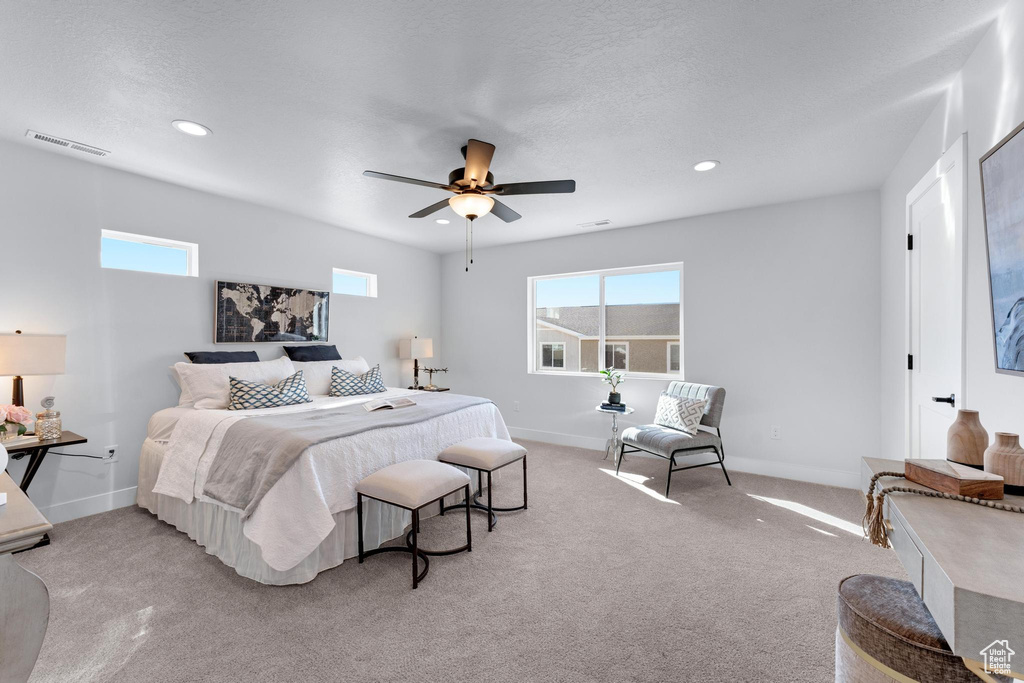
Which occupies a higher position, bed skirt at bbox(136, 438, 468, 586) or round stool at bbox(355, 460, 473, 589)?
round stool at bbox(355, 460, 473, 589)

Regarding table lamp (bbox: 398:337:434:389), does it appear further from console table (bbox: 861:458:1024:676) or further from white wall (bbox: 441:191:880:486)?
console table (bbox: 861:458:1024:676)

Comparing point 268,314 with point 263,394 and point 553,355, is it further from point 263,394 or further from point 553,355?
point 553,355

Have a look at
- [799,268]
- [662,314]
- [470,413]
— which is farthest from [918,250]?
[470,413]

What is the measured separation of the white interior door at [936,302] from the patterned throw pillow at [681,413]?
1424 mm

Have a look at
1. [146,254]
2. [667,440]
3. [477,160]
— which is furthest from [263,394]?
[667,440]

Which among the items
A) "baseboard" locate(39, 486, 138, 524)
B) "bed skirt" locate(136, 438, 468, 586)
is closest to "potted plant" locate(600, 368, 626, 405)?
"bed skirt" locate(136, 438, 468, 586)

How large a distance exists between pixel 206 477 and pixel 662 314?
4.36 m

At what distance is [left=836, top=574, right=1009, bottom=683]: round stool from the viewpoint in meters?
1.03

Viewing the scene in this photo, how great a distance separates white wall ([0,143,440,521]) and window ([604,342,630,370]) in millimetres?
3632

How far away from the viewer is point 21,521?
104 cm

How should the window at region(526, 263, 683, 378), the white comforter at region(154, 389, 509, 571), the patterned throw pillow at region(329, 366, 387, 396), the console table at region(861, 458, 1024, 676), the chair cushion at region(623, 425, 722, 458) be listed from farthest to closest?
1. the window at region(526, 263, 683, 378)
2. the patterned throw pillow at region(329, 366, 387, 396)
3. the chair cushion at region(623, 425, 722, 458)
4. the white comforter at region(154, 389, 509, 571)
5. the console table at region(861, 458, 1024, 676)

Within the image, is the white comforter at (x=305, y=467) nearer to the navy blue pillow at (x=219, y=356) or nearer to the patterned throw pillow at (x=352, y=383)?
the patterned throw pillow at (x=352, y=383)

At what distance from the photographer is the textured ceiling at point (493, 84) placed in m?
1.78

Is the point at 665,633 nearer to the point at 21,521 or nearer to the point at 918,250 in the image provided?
the point at 21,521
